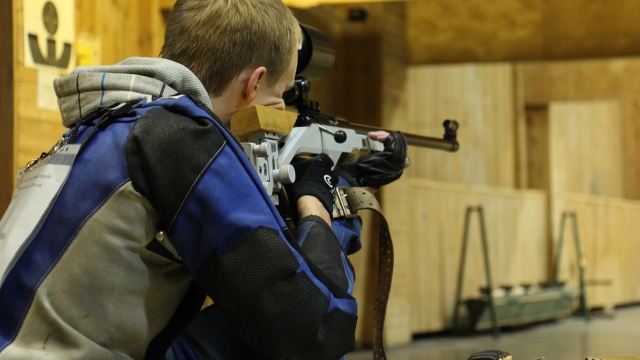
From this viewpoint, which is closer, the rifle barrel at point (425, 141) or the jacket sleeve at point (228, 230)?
the jacket sleeve at point (228, 230)

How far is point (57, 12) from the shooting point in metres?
4.23

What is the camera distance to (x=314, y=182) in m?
1.87

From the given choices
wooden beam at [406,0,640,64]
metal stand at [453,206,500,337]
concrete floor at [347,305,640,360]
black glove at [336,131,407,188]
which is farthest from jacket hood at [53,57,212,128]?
metal stand at [453,206,500,337]

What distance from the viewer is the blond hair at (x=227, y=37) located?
1583mm

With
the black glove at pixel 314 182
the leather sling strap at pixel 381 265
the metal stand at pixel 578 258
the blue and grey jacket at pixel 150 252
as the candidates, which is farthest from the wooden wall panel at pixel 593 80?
the blue and grey jacket at pixel 150 252

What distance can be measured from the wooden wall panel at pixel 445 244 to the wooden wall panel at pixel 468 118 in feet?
1.62

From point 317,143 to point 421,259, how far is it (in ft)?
19.5

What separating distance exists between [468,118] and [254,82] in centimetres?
820

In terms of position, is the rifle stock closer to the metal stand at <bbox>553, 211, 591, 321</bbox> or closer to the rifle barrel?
the rifle barrel

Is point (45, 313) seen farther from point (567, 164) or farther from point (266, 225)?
point (567, 164)

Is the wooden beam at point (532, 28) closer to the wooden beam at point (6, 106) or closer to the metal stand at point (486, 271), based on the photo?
the metal stand at point (486, 271)

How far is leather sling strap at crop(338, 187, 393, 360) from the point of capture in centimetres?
198

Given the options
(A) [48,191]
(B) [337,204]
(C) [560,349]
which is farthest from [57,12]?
(C) [560,349]

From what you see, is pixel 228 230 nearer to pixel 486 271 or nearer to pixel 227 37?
pixel 227 37
